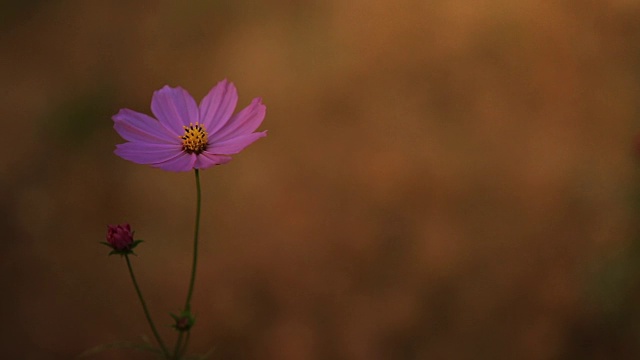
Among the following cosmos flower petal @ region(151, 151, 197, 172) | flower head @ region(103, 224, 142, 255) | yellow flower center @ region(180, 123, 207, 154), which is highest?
yellow flower center @ region(180, 123, 207, 154)

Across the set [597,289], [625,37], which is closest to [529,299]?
[597,289]

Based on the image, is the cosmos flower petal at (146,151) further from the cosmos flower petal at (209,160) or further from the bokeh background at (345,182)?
the bokeh background at (345,182)

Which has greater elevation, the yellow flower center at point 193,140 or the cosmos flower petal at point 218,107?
the cosmos flower petal at point 218,107

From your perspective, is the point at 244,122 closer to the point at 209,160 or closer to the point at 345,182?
the point at 209,160

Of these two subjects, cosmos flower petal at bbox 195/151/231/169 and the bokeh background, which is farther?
the bokeh background

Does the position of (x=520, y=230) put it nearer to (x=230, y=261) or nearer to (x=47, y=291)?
(x=230, y=261)

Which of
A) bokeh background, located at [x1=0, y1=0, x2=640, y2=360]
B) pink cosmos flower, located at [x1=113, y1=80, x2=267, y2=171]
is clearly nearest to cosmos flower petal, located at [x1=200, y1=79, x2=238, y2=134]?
pink cosmos flower, located at [x1=113, y1=80, x2=267, y2=171]

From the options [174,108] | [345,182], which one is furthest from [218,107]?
[345,182]

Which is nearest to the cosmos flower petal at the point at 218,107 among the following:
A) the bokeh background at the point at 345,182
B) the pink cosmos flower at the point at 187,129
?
the pink cosmos flower at the point at 187,129

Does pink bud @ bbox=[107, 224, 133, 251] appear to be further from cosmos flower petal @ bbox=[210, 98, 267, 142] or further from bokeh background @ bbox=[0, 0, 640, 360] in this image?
bokeh background @ bbox=[0, 0, 640, 360]
